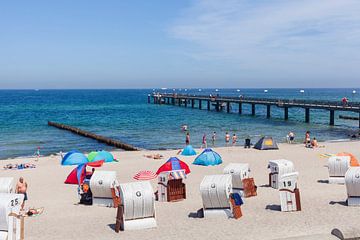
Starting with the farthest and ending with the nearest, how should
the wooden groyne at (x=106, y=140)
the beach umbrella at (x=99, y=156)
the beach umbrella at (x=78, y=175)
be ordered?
the wooden groyne at (x=106, y=140) < the beach umbrella at (x=99, y=156) < the beach umbrella at (x=78, y=175)

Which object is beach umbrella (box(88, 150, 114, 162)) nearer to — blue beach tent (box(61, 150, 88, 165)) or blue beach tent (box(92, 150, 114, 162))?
blue beach tent (box(92, 150, 114, 162))

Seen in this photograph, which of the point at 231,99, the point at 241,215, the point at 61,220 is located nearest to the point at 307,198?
the point at 241,215

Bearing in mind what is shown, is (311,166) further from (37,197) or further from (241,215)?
(37,197)

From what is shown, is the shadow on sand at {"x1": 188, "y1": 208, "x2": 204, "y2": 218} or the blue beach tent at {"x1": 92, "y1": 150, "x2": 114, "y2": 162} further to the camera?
the blue beach tent at {"x1": 92, "y1": 150, "x2": 114, "y2": 162}

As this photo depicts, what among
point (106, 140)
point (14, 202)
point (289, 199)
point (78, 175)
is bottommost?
point (106, 140)

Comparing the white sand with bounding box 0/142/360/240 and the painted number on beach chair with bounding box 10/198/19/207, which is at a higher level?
the painted number on beach chair with bounding box 10/198/19/207

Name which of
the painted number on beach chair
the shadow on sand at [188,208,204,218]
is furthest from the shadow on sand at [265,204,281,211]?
the painted number on beach chair

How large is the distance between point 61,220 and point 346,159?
10574 millimetres

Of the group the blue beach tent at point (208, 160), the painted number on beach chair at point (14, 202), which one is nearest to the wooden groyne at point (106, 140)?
the blue beach tent at point (208, 160)

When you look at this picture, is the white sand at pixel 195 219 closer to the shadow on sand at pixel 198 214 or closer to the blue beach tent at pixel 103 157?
the shadow on sand at pixel 198 214

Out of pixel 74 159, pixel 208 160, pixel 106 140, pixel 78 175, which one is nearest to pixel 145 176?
Answer: pixel 78 175

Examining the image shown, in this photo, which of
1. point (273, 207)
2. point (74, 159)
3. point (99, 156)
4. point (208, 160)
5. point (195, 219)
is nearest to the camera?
point (195, 219)

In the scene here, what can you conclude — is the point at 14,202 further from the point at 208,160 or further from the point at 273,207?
the point at 208,160

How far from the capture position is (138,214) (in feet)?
40.8
